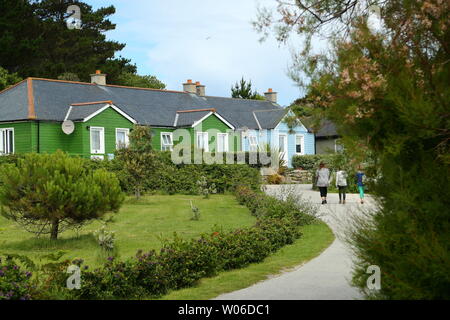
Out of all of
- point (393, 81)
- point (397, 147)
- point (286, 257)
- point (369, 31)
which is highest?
point (369, 31)

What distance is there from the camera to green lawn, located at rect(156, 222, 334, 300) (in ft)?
28.9

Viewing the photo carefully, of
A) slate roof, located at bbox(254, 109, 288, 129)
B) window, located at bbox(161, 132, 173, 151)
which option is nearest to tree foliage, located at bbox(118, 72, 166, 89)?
slate roof, located at bbox(254, 109, 288, 129)

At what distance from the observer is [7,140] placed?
35688mm

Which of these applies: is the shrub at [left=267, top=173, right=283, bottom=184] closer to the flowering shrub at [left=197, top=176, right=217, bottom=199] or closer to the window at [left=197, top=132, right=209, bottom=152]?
the window at [left=197, top=132, right=209, bottom=152]

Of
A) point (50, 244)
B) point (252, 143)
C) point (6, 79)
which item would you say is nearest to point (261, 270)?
point (50, 244)

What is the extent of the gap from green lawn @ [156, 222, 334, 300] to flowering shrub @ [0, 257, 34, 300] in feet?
6.64

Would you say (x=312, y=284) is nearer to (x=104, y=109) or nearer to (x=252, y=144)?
(x=104, y=109)

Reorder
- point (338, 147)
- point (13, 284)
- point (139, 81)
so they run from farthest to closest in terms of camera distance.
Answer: point (139, 81), point (13, 284), point (338, 147)

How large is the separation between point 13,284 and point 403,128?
478 centimetres

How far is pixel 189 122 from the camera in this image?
135 feet
